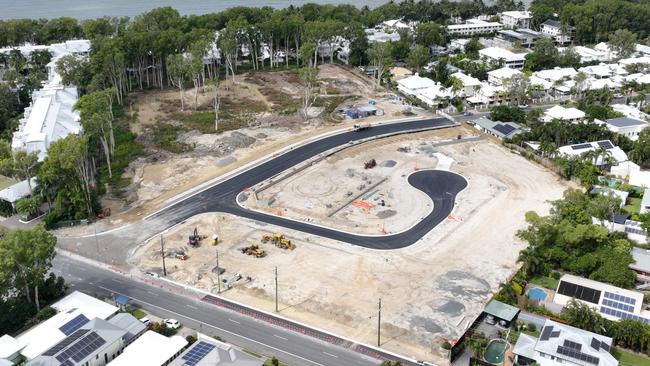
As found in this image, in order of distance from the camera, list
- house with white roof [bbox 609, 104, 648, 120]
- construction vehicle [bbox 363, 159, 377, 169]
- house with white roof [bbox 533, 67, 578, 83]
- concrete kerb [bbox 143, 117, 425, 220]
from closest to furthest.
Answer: concrete kerb [bbox 143, 117, 425, 220], construction vehicle [bbox 363, 159, 377, 169], house with white roof [bbox 609, 104, 648, 120], house with white roof [bbox 533, 67, 578, 83]

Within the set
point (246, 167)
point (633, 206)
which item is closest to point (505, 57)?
point (633, 206)

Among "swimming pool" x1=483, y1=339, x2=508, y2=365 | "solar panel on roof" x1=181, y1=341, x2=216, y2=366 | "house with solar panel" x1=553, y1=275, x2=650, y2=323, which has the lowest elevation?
"swimming pool" x1=483, y1=339, x2=508, y2=365

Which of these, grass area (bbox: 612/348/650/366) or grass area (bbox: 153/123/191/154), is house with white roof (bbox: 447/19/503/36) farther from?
grass area (bbox: 612/348/650/366)

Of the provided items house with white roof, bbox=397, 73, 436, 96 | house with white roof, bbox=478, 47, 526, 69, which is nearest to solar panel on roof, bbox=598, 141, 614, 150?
house with white roof, bbox=397, 73, 436, 96

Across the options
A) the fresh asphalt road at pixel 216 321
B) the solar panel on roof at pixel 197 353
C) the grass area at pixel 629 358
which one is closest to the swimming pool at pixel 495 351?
the grass area at pixel 629 358

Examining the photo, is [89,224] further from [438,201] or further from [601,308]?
[601,308]
